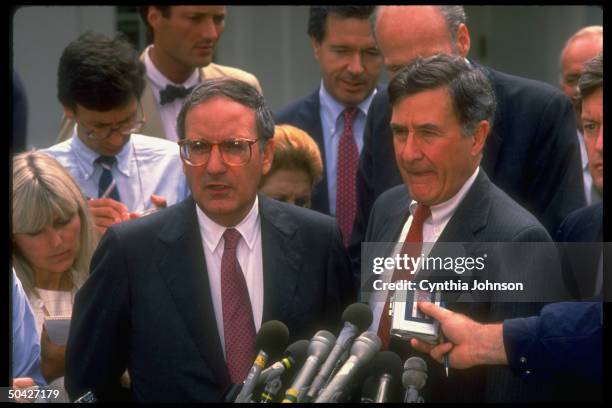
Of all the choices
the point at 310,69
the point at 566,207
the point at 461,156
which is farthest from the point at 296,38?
the point at 461,156

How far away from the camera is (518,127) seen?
3992mm

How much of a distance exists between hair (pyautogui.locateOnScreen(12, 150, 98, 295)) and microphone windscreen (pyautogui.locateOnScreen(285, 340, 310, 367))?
1.03m

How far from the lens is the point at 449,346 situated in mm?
3105

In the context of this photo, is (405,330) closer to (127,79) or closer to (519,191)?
(519,191)

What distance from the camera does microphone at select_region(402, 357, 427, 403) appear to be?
9.86 feet

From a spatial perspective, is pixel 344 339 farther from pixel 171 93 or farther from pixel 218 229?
pixel 171 93

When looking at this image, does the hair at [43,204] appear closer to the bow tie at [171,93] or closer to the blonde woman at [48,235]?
the blonde woman at [48,235]

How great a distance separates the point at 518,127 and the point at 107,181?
4.62 ft

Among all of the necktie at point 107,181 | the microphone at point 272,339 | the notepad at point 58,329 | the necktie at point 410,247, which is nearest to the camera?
the microphone at point 272,339

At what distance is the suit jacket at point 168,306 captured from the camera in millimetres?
3393

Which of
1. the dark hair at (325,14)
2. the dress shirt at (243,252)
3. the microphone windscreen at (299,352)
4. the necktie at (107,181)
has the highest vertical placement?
the dark hair at (325,14)

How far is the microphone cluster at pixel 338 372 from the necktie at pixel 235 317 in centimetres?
→ 28

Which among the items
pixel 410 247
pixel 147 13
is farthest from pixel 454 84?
pixel 147 13

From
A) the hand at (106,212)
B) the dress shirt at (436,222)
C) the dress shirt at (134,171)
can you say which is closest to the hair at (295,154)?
the dress shirt at (134,171)
